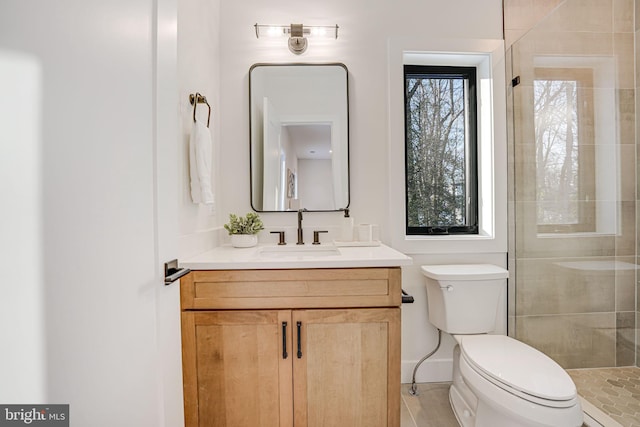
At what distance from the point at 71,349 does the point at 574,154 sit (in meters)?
2.15

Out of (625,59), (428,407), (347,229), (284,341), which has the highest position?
(625,59)

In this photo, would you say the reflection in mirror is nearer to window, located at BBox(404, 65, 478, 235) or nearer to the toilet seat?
window, located at BBox(404, 65, 478, 235)

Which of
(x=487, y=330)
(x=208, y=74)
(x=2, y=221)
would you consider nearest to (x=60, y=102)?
(x=2, y=221)

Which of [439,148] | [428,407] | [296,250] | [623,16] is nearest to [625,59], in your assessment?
[623,16]

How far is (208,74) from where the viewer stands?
1.61m

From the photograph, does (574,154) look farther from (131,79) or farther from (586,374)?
(131,79)

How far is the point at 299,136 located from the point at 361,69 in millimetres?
571

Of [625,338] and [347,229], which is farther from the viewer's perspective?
[347,229]

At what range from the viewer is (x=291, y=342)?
4.05 feet

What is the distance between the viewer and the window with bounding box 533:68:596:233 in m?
1.54

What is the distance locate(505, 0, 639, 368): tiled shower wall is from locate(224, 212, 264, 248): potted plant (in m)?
1.59

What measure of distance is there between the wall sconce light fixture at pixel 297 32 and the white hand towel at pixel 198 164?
2.69 feet

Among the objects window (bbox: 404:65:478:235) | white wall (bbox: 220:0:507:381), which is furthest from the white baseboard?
window (bbox: 404:65:478:235)

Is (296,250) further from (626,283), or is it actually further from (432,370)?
(626,283)
